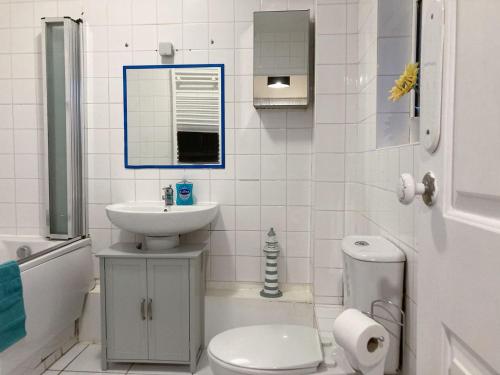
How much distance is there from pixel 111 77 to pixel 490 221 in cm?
256

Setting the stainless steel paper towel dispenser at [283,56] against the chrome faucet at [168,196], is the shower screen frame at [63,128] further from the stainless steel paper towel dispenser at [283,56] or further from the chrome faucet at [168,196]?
the stainless steel paper towel dispenser at [283,56]

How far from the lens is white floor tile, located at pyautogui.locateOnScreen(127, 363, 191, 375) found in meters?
2.14

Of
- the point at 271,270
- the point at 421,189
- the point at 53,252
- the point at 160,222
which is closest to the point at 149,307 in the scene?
the point at 160,222

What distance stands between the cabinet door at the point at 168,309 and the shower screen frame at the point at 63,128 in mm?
774

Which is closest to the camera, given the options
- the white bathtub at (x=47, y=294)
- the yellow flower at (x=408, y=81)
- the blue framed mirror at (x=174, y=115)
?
the yellow flower at (x=408, y=81)

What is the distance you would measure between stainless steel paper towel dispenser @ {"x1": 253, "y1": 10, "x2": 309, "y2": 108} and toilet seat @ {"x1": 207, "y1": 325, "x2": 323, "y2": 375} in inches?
53.1

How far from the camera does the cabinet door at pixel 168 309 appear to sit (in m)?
2.13

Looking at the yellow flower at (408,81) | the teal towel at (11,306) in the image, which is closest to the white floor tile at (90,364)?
the teal towel at (11,306)

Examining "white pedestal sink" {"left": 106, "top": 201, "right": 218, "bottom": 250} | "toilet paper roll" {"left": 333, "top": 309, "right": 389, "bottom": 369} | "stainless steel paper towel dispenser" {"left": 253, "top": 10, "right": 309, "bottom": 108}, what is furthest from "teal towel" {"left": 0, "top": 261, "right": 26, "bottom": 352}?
"stainless steel paper towel dispenser" {"left": 253, "top": 10, "right": 309, "bottom": 108}

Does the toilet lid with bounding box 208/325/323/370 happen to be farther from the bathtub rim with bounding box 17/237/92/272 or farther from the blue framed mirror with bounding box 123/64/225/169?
the blue framed mirror with bounding box 123/64/225/169

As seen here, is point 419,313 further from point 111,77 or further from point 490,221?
point 111,77

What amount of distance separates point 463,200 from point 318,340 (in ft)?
4.10

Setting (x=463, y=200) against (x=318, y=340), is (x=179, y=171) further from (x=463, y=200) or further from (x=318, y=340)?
(x=463, y=200)

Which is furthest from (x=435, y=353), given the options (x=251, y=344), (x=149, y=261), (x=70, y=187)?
(x=70, y=187)
